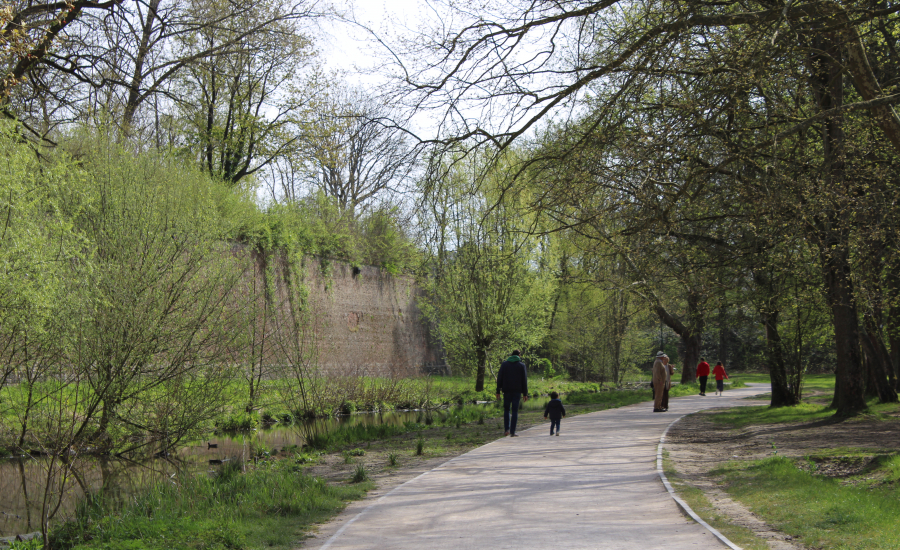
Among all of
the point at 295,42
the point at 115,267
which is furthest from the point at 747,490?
the point at 295,42

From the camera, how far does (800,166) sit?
1195 centimetres

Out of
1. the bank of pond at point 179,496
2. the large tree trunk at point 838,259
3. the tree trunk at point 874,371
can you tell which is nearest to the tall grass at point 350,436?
the bank of pond at point 179,496

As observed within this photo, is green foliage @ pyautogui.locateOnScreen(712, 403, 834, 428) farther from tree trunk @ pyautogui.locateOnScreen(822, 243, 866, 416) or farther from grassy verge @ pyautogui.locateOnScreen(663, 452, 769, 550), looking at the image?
grassy verge @ pyautogui.locateOnScreen(663, 452, 769, 550)

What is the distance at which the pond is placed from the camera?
372 inches

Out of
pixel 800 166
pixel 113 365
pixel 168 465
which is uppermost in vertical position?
pixel 800 166

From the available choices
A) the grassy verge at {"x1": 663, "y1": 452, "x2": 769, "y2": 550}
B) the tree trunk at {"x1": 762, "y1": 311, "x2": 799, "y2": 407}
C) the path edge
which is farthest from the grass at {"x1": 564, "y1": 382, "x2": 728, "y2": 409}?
the grassy verge at {"x1": 663, "y1": 452, "x2": 769, "y2": 550}

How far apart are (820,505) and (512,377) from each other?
7.13 m

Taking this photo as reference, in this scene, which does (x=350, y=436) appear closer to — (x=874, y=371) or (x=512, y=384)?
(x=512, y=384)

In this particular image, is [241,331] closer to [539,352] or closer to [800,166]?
[800,166]

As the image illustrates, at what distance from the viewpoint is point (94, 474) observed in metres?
11.7

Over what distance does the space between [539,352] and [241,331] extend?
3027 cm

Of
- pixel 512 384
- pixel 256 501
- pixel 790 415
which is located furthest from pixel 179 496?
pixel 790 415

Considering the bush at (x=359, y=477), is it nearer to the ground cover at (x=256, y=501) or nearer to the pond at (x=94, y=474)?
the ground cover at (x=256, y=501)

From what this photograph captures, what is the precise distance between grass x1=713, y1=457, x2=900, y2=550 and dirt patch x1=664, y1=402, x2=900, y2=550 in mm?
221
